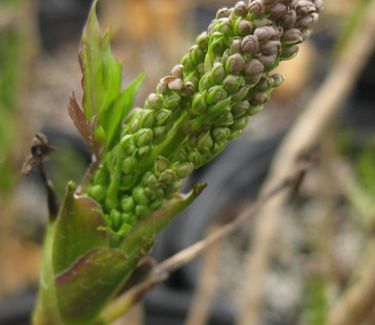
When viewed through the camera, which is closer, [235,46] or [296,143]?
[235,46]

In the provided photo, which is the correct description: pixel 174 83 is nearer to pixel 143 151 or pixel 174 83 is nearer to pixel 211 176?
pixel 143 151

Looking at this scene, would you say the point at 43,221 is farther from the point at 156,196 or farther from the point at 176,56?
the point at 156,196

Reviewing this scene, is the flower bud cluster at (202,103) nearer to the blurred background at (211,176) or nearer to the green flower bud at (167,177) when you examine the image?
the green flower bud at (167,177)

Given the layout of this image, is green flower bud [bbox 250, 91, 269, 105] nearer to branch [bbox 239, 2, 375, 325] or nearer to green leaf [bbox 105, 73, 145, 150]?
green leaf [bbox 105, 73, 145, 150]

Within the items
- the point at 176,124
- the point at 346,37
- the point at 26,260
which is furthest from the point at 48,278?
the point at 26,260

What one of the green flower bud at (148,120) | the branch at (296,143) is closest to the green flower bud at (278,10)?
the green flower bud at (148,120)

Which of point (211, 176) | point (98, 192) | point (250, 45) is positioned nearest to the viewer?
point (250, 45)

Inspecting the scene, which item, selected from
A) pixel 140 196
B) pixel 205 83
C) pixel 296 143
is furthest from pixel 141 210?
pixel 296 143
